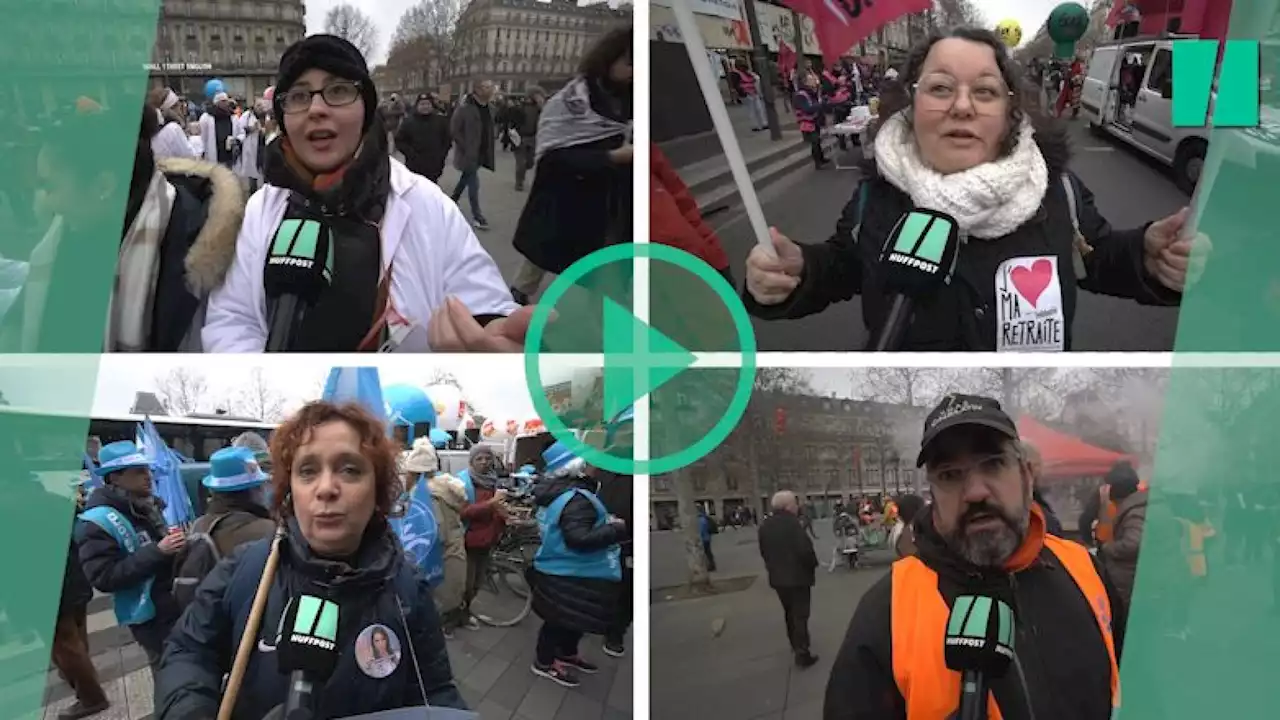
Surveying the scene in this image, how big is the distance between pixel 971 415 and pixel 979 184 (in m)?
0.51

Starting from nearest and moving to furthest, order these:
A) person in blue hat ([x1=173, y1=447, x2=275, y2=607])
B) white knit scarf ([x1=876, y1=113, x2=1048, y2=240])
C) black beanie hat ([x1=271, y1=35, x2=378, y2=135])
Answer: white knit scarf ([x1=876, y1=113, x2=1048, y2=240]), black beanie hat ([x1=271, y1=35, x2=378, y2=135]), person in blue hat ([x1=173, y1=447, x2=275, y2=607])

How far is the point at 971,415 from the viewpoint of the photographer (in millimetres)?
2533

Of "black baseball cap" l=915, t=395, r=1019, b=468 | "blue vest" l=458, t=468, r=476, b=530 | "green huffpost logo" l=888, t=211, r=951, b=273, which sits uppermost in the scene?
"green huffpost logo" l=888, t=211, r=951, b=273

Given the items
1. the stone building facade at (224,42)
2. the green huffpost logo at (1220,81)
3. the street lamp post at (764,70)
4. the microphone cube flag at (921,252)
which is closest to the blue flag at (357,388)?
the stone building facade at (224,42)

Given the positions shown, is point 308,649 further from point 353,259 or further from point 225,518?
point 353,259

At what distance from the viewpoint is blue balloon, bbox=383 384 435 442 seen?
2617 millimetres

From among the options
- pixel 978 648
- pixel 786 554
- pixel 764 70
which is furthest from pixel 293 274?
pixel 978 648

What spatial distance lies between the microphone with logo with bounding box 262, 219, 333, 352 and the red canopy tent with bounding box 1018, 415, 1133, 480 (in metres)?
1.64

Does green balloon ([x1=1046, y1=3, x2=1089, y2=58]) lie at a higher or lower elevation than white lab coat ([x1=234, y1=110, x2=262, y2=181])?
higher

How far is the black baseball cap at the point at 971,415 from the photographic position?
8.31ft

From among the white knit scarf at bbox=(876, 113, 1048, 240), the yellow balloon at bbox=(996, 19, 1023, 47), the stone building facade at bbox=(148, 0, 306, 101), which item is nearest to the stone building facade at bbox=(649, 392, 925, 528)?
the white knit scarf at bbox=(876, 113, 1048, 240)

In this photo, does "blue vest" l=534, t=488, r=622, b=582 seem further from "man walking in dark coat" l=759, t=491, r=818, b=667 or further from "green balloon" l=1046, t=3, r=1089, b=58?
"green balloon" l=1046, t=3, r=1089, b=58

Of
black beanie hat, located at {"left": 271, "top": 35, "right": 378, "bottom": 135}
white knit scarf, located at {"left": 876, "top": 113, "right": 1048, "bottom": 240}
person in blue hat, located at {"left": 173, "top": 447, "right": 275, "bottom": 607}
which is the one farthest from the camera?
person in blue hat, located at {"left": 173, "top": 447, "right": 275, "bottom": 607}
